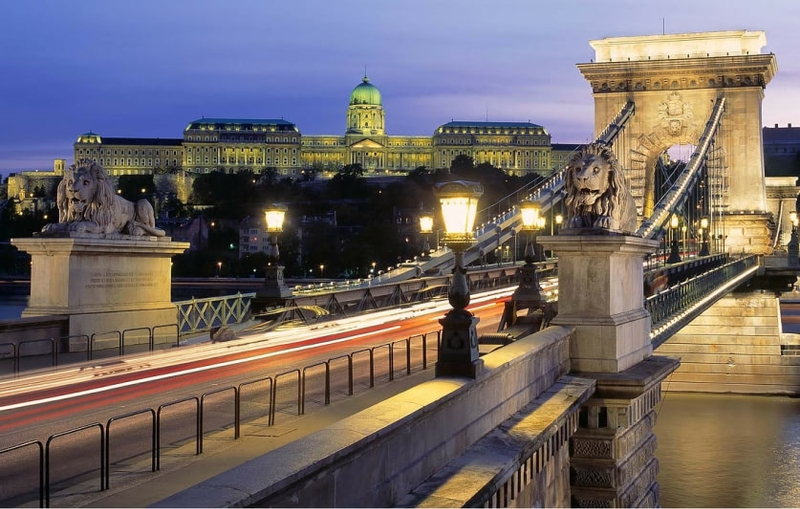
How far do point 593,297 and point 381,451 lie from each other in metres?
7.34

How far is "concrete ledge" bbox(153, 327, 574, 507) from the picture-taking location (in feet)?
18.0

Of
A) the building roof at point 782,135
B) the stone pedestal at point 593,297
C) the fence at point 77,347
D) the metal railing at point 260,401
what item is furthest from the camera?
the building roof at point 782,135

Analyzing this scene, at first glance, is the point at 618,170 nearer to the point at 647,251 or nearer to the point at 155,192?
the point at 647,251

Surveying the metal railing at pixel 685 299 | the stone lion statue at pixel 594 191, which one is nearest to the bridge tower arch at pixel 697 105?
the metal railing at pixel 685 299

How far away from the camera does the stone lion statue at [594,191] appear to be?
14.2m

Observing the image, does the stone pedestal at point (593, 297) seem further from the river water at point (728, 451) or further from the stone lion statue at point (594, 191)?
the river water at point (728, 451)

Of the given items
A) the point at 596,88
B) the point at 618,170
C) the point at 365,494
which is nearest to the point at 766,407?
the point at 596,88

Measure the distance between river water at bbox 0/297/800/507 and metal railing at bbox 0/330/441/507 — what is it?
12002mm

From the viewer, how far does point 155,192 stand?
7766 inches

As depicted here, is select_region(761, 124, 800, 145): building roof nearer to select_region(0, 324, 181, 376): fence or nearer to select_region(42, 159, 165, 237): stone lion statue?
select_region(0, 324, 181, 376): fence

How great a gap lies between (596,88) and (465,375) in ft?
152

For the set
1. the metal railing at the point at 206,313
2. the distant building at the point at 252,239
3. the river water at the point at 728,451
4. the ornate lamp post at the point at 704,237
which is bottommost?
the river water at the point at 728,451

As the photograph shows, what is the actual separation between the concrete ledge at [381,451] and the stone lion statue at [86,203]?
7.76m

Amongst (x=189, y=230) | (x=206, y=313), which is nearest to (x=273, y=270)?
(x=206, y=313)
